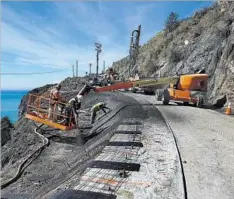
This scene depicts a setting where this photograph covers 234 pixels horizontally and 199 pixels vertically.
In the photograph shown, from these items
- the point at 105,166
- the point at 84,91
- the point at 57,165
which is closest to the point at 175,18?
the point at 84,91

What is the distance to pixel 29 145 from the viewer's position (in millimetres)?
15039

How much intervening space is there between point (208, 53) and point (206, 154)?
65.9ft

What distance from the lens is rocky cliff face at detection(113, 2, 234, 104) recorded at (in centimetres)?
1912

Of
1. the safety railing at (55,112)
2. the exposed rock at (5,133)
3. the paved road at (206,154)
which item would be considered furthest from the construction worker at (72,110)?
the exposed rock at (5,133)

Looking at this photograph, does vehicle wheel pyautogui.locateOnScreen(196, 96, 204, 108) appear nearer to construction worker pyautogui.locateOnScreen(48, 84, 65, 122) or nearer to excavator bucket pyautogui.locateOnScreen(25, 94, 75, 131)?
excavator bucket pyautogui.locateOnScreen(25, 94, 75, 131)

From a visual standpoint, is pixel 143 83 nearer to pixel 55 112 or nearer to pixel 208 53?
pixel 55 112

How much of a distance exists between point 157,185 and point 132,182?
18.4 inches

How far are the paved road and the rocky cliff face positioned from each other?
657cm

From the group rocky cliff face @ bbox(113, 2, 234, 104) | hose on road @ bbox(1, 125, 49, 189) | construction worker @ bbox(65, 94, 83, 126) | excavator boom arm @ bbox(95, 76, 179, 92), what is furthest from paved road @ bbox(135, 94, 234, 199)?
rocky cliff face @ bbox(113, 2, 234, 104)

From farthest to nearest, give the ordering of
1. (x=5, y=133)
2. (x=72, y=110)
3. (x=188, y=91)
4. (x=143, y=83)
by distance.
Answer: (x=5, y=133) < (x=143, y=83) < (x=188, y=91) < (x=72, y=110)

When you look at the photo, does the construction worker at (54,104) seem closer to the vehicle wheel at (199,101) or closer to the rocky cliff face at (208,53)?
the vehicle wheel at (199,101)

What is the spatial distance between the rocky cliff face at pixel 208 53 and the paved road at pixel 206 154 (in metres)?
6.57

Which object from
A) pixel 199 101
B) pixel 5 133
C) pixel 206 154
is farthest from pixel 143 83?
pixel 5 133

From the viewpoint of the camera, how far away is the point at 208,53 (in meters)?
26.4
